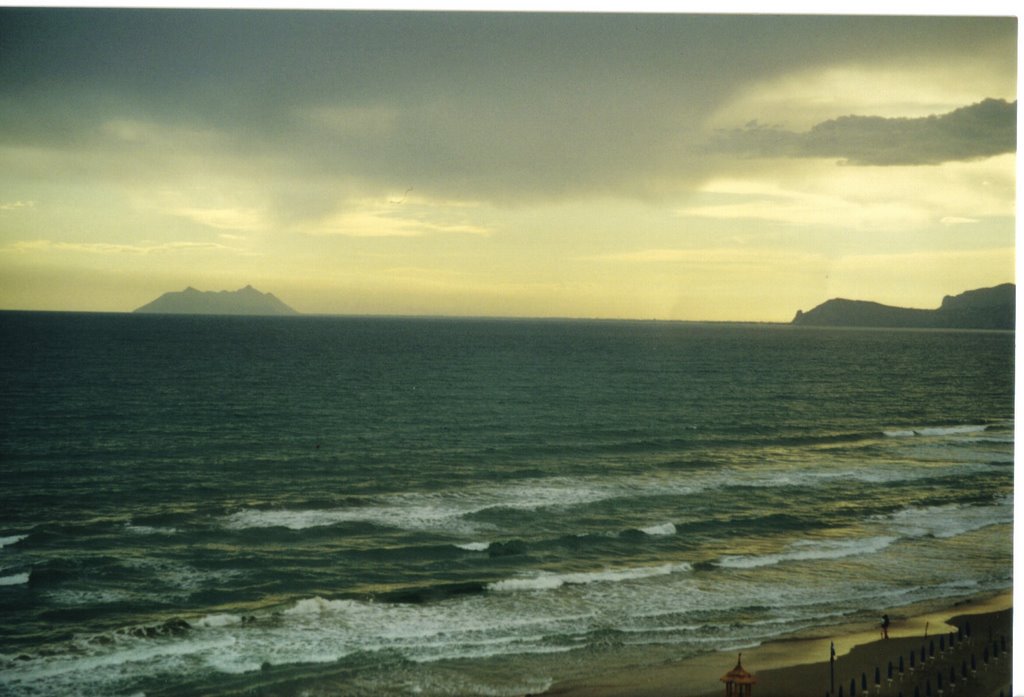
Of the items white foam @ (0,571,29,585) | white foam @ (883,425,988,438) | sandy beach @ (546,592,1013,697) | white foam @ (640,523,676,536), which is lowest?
sandy beach @ (546,592,1013,697)

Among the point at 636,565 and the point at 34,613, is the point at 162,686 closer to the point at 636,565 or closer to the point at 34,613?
the point at 34,613

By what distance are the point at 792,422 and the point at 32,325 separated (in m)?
36.8

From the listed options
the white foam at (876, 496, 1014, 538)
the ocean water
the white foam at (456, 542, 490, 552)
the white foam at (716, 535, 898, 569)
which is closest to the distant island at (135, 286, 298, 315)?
the ocean water

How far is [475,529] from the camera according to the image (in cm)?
898

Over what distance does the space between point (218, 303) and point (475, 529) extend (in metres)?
4.91

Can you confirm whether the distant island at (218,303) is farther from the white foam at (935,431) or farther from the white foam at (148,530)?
the white foam at (935,431)

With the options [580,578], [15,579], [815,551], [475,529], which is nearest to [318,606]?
[475,529]

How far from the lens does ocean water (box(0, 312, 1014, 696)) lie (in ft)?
22.0

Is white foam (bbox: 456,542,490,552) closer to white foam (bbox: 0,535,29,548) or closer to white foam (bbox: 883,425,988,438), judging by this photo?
white foam (bbox: 0,535,29,548)

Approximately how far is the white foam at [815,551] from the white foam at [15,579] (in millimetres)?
6999

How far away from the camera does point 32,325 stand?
3762cm

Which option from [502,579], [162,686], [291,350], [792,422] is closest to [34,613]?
[162,686]

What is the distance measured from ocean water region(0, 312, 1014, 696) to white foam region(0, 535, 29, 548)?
41 mm

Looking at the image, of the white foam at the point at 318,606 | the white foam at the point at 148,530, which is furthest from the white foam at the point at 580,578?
the white foam at the point at 148,530
